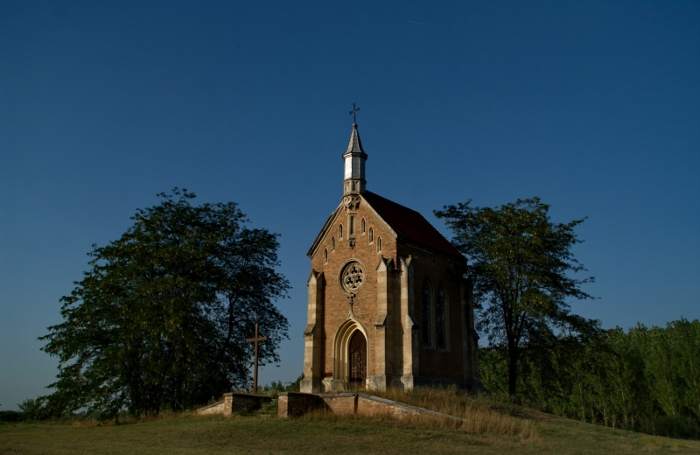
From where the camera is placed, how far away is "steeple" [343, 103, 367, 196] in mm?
35812

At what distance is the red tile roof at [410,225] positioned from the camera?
34.7m

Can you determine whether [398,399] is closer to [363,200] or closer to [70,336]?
[363,200]

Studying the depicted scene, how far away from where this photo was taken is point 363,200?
35031 millimetres

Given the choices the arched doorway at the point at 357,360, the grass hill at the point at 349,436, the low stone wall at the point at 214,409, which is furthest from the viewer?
the arched doorway at the point at 357,360

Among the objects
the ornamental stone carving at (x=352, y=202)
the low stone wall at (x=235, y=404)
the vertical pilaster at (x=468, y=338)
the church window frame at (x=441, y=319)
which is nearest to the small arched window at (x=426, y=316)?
the church window frame at (x=441, y=319)

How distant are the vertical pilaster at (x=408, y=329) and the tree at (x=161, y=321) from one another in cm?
1032

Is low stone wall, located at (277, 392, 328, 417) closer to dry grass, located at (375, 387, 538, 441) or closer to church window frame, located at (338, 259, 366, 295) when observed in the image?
dry grass, located at (375, 387, 538, 441)

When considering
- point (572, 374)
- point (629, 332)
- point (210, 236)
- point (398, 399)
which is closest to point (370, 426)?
point (398, 399)

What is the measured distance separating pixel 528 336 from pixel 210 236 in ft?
61.7

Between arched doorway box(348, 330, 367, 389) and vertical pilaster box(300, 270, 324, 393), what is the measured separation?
1596mm

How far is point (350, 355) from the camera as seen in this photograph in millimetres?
34250

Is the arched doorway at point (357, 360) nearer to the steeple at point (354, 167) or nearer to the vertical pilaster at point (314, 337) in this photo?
the vertical pilaster at point (314, 337)

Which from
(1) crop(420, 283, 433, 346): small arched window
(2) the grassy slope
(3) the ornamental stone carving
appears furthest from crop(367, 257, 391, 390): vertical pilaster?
(2) the grassy slope

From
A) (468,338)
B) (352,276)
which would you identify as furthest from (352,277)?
Result: (468,338)
